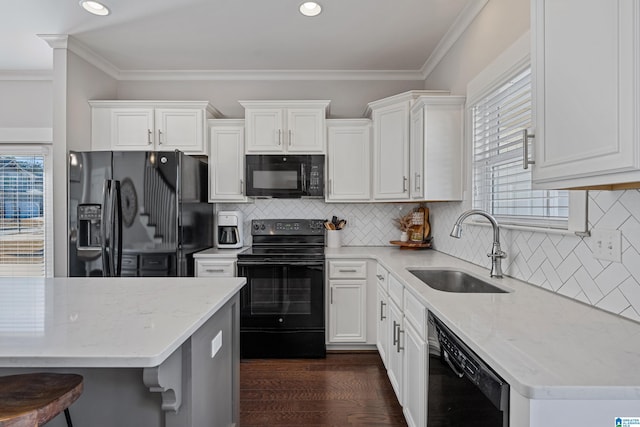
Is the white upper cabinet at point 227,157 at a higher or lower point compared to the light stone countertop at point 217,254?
higher

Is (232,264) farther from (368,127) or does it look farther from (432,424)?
(432,424)

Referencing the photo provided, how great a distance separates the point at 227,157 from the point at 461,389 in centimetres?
282

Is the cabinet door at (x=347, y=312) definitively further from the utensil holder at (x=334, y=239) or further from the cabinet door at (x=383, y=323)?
the utensil holder at (x=334, y=239)

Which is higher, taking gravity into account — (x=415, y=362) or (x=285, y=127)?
(x=285, y=127)

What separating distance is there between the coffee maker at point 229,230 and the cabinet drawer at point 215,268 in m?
0.33

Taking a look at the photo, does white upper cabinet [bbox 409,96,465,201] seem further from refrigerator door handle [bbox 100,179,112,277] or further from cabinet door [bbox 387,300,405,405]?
refrigerator door handle [bbox 100,179,112,277]

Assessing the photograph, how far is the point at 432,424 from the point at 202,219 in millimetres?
2569

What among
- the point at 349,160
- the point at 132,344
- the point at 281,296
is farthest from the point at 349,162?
the point at 132,344

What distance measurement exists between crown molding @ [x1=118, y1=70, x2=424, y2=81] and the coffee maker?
4.69ft

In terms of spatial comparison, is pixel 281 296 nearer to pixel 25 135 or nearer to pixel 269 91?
pixel 269 91

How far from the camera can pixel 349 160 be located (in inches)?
132

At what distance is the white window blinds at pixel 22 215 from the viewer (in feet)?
12.1

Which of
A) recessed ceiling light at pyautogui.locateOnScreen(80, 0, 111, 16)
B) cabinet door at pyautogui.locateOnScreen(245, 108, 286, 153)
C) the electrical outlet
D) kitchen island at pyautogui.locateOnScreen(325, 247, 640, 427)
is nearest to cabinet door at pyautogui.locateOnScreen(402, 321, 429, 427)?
kitchen island at pyautogui.locateOnScreen(325, 247, 640, 427)

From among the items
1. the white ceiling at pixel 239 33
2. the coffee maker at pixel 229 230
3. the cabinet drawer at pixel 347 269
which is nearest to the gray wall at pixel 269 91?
the white ceiling at pixel 239 33
